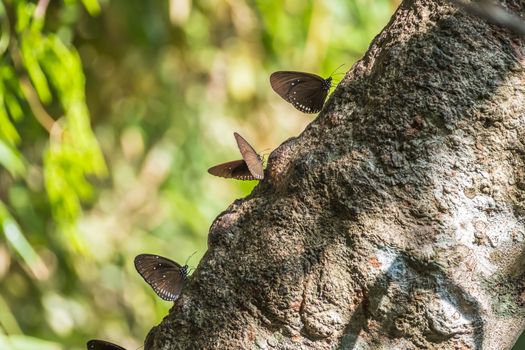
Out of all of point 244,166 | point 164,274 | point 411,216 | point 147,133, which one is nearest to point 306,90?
point 244,166

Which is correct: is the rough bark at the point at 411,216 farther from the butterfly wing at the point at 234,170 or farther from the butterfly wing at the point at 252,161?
the butterfly wing at the point at 234,170

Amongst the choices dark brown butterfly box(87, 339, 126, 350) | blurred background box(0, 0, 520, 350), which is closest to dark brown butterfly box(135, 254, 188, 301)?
dark brown butterfly box(87, 339, 126, 350)

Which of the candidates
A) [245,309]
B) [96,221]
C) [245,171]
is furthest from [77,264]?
[245,309]

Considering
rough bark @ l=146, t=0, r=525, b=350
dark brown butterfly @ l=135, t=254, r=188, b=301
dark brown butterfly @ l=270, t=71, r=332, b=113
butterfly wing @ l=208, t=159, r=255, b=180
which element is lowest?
rough bark @ l=146, t=0, r=525, b=350

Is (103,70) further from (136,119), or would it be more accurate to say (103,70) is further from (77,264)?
(77,264)

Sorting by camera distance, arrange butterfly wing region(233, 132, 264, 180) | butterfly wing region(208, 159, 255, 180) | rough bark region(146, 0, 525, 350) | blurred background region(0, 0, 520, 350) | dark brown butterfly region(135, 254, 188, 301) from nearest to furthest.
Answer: rough bark region(146, 0, 525, 350), butterfly wing region(233, 132, 264, 180), butterfly wing region(208, 159, 255, 180), dark brown butterfly region(135, 254, 188, 301), blurred background region(0, 0, 520, 350)

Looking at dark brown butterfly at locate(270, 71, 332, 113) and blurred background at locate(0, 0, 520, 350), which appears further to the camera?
blurred background at locate(0, 0, 520, 350)

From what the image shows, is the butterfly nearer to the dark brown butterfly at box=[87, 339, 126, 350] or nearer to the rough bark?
the rough bark

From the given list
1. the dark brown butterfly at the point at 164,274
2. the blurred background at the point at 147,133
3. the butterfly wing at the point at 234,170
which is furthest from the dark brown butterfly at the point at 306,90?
the blurred background at the point at 147,133

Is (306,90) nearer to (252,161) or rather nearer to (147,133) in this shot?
(252,161)
